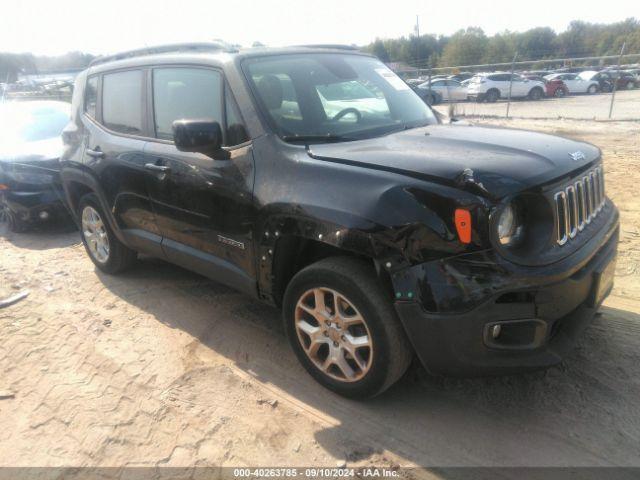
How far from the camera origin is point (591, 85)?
1159 inches

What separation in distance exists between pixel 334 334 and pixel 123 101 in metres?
2.77

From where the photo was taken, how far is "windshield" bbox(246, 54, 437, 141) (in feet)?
10.3

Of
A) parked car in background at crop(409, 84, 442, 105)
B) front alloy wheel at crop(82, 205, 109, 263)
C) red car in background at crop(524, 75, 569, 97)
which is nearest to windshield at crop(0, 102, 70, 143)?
front alloy wheel at crop(82, 205, 109, 263)

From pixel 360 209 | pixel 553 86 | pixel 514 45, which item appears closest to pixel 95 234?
pixel 360 209

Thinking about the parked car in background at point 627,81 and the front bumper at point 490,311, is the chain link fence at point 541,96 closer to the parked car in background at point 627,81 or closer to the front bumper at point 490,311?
the parked car in background at point 627,81

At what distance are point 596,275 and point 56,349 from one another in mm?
3585

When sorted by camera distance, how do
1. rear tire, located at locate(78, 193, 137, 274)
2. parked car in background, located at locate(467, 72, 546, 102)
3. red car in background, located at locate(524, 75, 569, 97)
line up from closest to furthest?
rear tire, located at locate(78, 193, 137, 274)
parked car in background, located at locate(467, 72, 546, 102)
red car in background, located at locate(524, 75, 569, 97)

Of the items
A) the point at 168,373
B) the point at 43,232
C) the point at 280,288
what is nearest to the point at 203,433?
the point at 168,373

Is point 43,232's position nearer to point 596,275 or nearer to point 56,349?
point 56,349

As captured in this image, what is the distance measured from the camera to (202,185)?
3.33 m

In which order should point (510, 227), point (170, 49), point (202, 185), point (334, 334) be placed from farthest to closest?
point (170, 49) → point (202, 185) → point (334, 334) → point (510, 227)

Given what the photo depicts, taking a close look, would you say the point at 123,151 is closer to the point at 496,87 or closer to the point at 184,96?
the point at 184,96

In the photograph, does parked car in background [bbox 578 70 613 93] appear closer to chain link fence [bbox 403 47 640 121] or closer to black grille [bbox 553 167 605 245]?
chain link fence [bbox 403 47 640 121]

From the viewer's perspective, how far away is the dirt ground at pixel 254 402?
8.38ft
